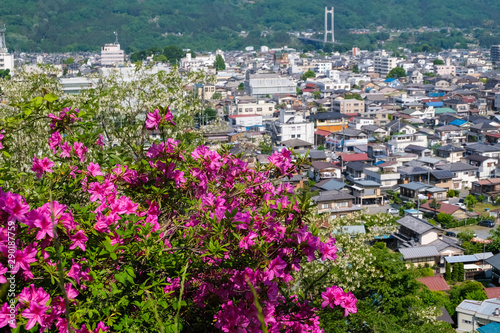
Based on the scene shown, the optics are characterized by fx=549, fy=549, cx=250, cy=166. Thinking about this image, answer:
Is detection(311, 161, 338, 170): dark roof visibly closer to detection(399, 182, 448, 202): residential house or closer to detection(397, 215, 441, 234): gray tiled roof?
detection(399, 182, 448, 202): residential house

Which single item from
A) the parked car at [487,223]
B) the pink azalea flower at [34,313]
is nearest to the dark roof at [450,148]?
the parked car at [487,223]

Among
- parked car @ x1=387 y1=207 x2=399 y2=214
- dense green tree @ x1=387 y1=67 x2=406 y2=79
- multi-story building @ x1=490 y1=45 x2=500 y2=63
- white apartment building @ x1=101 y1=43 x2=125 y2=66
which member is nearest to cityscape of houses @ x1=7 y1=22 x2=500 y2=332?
parked car @ x1=387 y1=207 x2=399 y2=214

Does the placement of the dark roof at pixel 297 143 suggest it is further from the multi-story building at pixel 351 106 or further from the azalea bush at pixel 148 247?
the azalea bush at pixel 148 247

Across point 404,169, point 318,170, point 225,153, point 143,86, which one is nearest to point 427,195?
point 404,169

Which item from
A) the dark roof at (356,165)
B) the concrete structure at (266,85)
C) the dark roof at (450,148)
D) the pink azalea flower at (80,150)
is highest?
the pink azalea flower at (80,150)

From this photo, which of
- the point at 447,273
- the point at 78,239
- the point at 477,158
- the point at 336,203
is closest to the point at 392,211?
the point at 336,203

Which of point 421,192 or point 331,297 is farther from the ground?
point 331,297

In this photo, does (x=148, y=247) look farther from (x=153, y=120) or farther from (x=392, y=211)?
(x=392, y=211)
